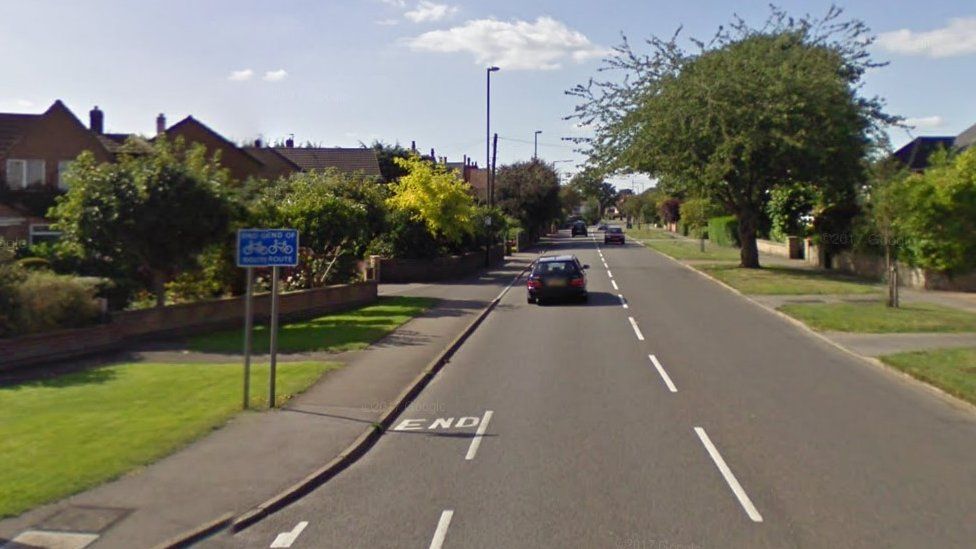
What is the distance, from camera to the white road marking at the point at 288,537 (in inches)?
300

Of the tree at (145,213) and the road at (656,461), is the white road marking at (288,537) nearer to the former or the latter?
the road at (656,461)

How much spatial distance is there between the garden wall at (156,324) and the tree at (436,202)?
524 inches

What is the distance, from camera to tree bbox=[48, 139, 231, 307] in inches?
806

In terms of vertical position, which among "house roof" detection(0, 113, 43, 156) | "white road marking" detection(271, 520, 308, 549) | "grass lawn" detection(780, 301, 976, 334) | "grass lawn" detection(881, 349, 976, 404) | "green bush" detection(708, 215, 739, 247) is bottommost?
"white road marking" detection(271, 520, 308, 549)

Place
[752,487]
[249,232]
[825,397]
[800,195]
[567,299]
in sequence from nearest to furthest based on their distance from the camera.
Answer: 1. [752,487]
2. [249,232]
3. [825,397]
4. [567,299]
5. [800,195]

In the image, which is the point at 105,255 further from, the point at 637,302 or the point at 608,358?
the point at 637,302

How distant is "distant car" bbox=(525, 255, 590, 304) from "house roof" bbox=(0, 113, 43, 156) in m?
24.3

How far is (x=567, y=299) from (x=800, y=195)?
29908 millimetres

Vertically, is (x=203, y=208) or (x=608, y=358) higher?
(x=203, y=208)

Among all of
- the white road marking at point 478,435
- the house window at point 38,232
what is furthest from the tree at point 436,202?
the white road marking at point 478,435

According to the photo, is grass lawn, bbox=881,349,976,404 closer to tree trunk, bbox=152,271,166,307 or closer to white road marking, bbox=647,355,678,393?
white road marking, bbox=647,355,678,393

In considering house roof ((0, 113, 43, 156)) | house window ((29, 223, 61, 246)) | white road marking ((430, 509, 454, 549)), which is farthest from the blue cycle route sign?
house roof ((0, 113, 43, 156))

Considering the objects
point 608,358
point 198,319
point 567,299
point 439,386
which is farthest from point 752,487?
point 567,299

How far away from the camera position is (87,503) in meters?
8.42
